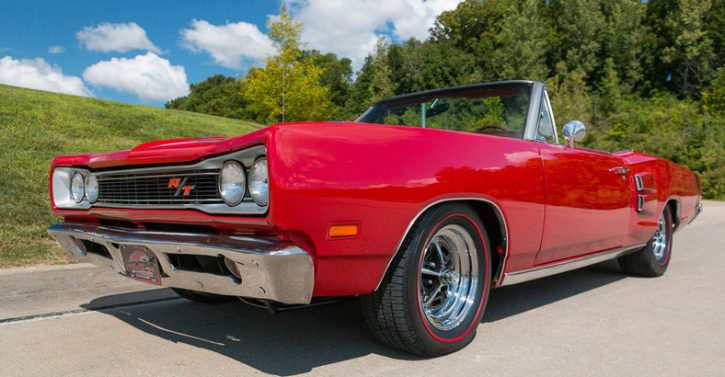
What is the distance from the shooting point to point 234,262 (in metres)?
2.06

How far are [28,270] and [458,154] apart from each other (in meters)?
4.17

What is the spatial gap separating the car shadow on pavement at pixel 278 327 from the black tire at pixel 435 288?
180mm

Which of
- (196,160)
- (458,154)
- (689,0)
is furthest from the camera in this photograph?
(689,0)

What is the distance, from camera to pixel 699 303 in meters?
3.68

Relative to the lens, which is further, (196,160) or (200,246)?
(196,160)

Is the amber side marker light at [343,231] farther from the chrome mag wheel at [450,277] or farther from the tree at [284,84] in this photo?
the tree at [284,84]

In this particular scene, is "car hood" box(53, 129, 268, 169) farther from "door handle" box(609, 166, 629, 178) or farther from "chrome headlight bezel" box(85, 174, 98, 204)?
"door handle" box(609, 166, 629, 178)

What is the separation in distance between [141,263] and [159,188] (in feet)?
1.19

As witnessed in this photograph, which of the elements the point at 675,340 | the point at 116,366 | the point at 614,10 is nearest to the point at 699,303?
the point at 675,340

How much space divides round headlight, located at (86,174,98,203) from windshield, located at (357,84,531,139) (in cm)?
196

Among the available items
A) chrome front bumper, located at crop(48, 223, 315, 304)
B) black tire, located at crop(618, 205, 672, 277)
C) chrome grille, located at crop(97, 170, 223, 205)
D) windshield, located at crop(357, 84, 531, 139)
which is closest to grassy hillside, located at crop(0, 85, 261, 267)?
chrome grille, located at crop(97, 170, 223, 205)

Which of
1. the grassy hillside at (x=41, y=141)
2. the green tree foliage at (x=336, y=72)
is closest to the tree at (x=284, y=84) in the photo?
the grassy hillside at (x=41, y=141)

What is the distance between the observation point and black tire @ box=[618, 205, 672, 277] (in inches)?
180

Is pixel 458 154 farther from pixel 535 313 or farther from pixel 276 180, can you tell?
pixel 535 313
